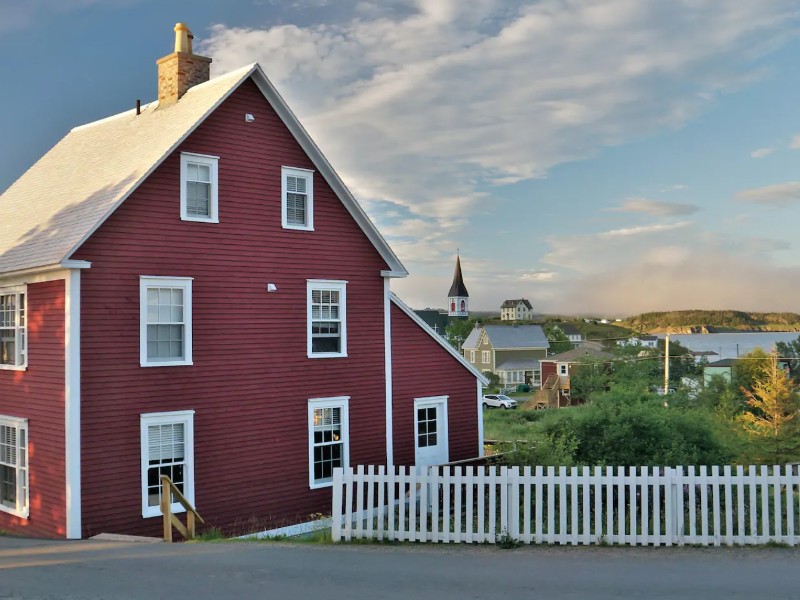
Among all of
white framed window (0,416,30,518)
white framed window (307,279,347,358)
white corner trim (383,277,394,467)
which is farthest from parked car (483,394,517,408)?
white framed window (0,416,30,518)

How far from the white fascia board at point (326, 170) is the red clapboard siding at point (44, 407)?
273 inches

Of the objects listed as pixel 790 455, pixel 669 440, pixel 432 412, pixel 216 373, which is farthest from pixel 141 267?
pixel 790 455

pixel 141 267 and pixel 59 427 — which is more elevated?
pixel 141 267

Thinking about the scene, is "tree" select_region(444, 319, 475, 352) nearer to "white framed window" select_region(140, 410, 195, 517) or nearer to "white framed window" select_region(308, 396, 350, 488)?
"white framed window" select_region(308, 396, 350, 488)

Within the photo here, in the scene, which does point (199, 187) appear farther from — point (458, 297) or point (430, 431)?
point (458, 297)

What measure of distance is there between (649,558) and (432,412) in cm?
1175

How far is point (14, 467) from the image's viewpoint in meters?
17.8

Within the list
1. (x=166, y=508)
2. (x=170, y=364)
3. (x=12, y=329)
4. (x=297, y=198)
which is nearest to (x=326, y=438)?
(x=170, y=364)

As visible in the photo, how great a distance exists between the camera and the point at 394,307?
72.2 ft

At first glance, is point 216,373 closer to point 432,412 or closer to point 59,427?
point 59,427

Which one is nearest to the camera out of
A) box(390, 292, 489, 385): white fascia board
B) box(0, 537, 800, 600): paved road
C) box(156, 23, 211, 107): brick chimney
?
box(0, 537, 800, 600): paved road

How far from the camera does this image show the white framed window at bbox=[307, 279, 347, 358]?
792 inches

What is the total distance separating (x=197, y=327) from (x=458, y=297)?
480ft

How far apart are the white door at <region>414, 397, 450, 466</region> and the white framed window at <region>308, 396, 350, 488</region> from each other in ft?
8.80
